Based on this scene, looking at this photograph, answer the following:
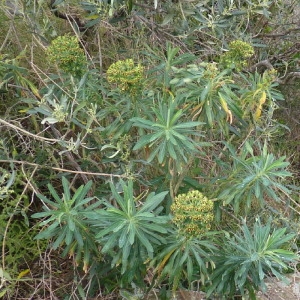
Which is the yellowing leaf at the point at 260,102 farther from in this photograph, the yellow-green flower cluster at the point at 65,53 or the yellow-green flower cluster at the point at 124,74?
the yellow-green flower cluster at the point at 65,53

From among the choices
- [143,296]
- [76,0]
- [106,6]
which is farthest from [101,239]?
[76,0]

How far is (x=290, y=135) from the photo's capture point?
4.50m

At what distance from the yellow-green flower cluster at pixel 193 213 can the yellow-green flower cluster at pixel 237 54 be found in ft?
2.39

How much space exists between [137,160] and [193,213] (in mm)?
577

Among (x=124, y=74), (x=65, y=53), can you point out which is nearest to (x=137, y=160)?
(x=124, y=74)

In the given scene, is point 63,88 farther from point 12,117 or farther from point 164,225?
point 164,225

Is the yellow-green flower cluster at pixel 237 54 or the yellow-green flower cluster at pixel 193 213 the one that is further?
the yellow-green flower cluster at pixel 237 54

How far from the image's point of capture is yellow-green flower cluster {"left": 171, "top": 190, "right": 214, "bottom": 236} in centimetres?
199

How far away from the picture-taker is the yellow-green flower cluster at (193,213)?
6.54 feet

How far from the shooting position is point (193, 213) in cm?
200

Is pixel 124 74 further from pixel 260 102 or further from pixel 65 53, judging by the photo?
pixel 260 102

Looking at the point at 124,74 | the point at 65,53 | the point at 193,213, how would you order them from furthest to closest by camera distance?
the point at 65,53
the point at 124,74
the point at 193,213

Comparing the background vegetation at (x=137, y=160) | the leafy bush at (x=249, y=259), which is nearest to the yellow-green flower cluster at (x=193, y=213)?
the background vegetation at (x=137, y=160)

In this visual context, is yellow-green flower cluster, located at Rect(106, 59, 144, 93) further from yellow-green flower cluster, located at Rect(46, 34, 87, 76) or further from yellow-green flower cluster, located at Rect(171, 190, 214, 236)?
yellow-green flower cluster, located at Rect(171, 190, 214, 236)
